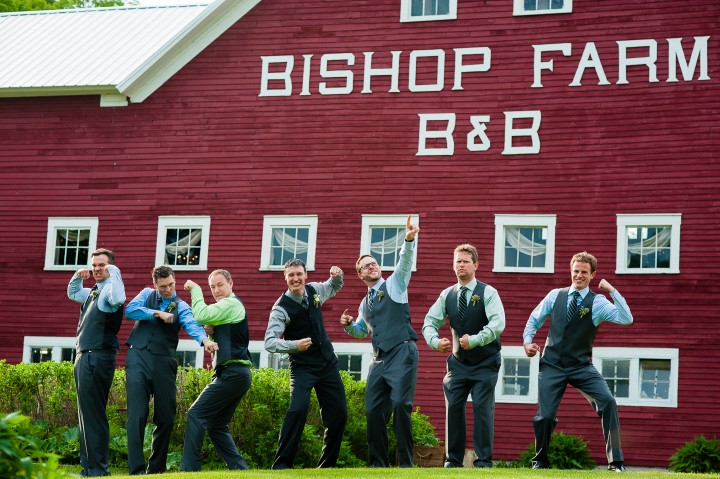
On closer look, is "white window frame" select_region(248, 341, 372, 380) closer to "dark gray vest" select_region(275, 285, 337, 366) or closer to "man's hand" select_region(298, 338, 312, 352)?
"dark gray vest" select_region(275, 285, 337, 366)

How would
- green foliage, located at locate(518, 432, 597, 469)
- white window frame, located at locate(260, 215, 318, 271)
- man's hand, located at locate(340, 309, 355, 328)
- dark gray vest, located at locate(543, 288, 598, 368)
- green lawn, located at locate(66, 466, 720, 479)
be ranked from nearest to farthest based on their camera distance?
green lawn, located at locate(66, 466, 720, 479) < man's hand, located at locate(340, 309, 355, 328) < dark gray vest, located at locate(543, 288, 598, 368) < green foliage, located at locate(518, 432, 597, 469) < white window frame, located at locate(260, 215, 318, 271)

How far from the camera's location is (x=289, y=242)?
813 inches

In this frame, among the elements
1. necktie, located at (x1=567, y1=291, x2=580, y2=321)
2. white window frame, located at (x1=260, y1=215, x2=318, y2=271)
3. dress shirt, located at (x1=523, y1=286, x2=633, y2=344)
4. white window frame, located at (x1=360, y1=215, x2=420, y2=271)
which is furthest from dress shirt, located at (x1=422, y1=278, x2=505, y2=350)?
white window frame, located at (x1=260, y1=215, x2=318, y2=271)

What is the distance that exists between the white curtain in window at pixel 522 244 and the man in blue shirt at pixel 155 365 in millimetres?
9474

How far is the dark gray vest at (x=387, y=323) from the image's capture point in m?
10.9

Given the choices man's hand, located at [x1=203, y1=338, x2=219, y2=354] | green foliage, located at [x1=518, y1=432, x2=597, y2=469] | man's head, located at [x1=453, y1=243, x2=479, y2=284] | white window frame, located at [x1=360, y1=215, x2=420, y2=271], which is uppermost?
white window frame, located at [x1=360, y1=215, x2=420, y2=271]

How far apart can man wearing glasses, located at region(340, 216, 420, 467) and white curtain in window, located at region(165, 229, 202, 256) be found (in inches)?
408

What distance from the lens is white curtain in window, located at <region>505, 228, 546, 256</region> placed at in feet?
63.9

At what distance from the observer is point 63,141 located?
72.2ft

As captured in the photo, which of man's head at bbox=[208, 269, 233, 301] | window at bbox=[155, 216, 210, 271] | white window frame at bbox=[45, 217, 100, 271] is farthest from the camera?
white window frame at bbox=[45, 217, 100, 271]

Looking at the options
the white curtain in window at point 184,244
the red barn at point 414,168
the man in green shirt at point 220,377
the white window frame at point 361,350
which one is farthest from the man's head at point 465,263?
the white curtain in window at point 184,244

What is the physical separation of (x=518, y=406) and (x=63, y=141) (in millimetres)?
10293

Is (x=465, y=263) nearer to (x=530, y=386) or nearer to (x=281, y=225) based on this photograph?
(x=530, y=386)

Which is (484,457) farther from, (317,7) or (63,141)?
(63,141)
